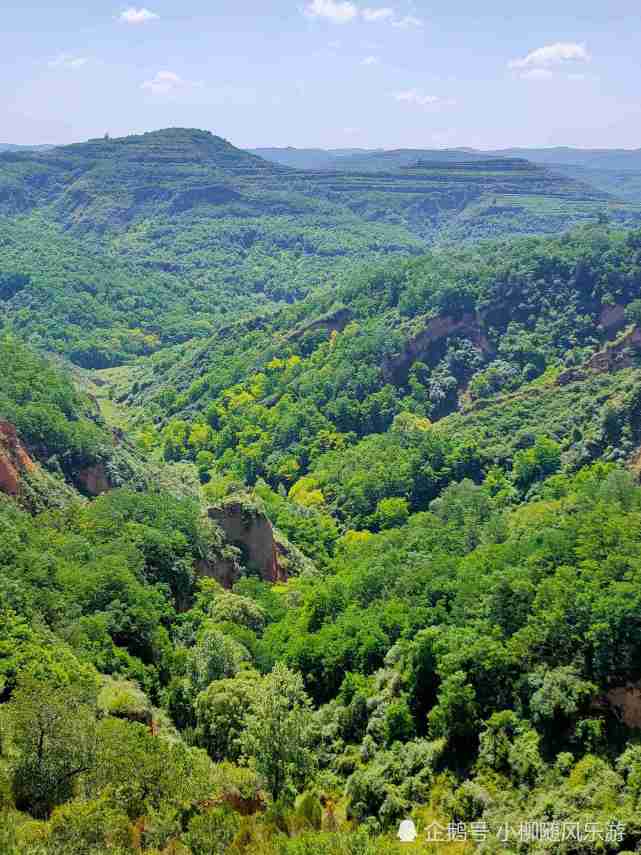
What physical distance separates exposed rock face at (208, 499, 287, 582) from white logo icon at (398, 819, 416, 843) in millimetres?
40764

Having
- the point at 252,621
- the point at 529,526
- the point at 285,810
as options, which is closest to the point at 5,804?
the point at 285,810

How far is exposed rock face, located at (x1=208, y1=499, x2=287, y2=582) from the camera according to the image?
76.6 metres

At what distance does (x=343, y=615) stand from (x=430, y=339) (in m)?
82.6

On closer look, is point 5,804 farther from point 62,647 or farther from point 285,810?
point 62,647

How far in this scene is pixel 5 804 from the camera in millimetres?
29812

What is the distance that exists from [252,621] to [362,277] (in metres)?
113

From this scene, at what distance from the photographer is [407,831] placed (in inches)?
1438

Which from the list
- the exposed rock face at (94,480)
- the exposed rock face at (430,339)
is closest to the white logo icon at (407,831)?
the exposed rock face at (94,480)

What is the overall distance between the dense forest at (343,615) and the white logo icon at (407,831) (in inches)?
27.7

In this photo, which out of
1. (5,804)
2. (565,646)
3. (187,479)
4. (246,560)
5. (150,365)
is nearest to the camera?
(5,804)

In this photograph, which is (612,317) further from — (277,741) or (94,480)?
(277,741)

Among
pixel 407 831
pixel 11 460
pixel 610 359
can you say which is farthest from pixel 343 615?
pixel 610 359

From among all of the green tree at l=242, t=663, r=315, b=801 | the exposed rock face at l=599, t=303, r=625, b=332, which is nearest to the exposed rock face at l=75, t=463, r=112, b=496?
the green tree at l=242, t=663, r=315, b=801

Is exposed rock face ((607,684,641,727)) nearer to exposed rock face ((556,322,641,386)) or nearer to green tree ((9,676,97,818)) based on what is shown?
green tree ((9,676,97,818))
